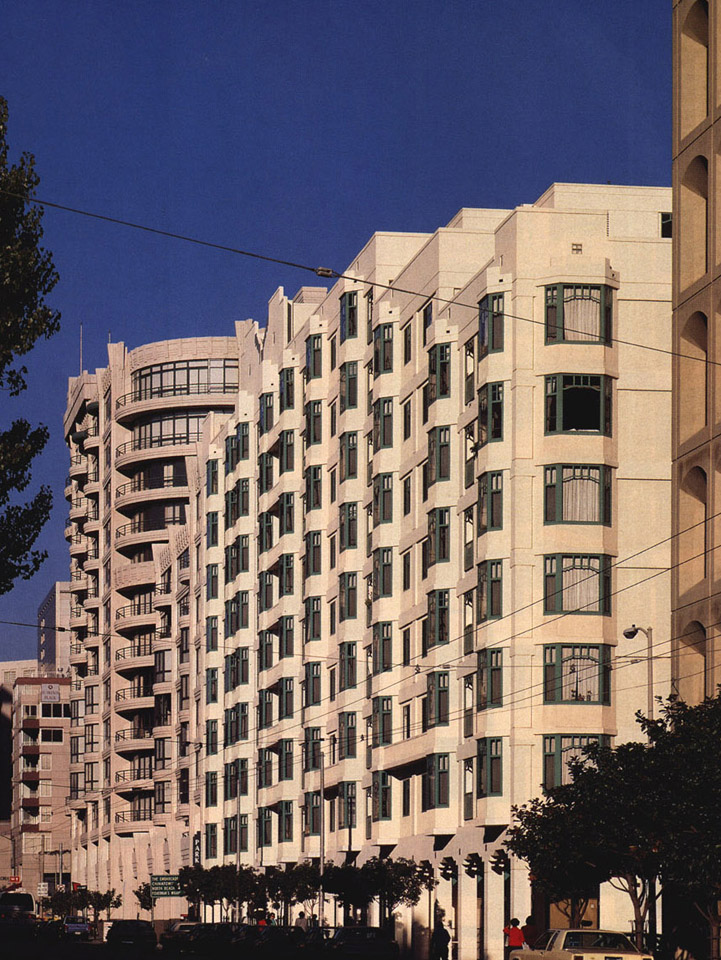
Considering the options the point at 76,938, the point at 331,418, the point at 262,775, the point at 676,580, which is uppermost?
the point at 331,418

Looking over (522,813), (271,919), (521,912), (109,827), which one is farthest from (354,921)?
(109,827)

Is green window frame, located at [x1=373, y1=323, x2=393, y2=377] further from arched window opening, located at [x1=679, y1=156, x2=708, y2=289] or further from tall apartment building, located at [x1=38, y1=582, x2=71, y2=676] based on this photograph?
tall apartment building, located at [x1=38, y1=582, x2=71, y2=676]

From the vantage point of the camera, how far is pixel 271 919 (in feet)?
309

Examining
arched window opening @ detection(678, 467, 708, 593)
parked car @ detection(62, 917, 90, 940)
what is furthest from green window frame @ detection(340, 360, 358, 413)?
parked car @ detection(62, 917, 90, 940)

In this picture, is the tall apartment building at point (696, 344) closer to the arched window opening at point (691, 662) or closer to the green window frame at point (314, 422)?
the arched window opening at point (691, 662)

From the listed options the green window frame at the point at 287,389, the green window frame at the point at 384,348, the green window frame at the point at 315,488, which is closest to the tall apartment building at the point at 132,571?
the green window frame at the point at 287,389

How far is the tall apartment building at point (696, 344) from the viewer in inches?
1971

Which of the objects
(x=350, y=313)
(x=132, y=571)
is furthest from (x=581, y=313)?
(x=132, y=571)

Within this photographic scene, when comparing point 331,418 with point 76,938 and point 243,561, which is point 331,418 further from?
point 76,938

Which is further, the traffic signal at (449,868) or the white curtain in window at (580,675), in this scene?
the traffic signal at (449,868)

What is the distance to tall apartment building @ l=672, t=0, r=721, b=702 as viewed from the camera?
50062mm

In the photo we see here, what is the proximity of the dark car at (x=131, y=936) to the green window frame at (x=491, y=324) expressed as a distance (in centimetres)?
3666

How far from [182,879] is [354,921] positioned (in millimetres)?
30812

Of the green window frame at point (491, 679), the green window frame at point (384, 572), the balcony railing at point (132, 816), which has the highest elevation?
the green window frame at point (384, 572)
